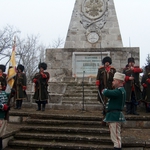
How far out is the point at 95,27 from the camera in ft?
41.2

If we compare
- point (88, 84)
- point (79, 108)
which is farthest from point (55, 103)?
point (88, 84)

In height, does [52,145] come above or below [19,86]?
below

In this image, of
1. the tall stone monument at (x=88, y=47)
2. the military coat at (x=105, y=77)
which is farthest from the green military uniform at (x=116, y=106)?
the tall stone monument at (x=88, y=47)

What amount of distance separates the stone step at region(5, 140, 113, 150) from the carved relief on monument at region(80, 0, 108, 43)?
788 cm

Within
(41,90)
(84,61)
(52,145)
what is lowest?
(52,145)

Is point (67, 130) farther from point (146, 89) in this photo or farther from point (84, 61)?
point (84, 61)

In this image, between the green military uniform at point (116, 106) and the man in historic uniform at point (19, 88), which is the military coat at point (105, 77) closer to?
the green military uniform at point (116, 106)

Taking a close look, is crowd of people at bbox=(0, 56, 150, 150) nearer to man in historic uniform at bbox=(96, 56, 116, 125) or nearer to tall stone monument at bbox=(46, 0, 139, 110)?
man in historic uniform at bbox=(96, 56, 116, 125)

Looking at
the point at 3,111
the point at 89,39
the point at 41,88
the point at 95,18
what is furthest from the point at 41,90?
the point at 95,18

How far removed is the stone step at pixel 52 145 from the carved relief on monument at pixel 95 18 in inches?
310

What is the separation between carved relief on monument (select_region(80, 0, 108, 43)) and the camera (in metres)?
12.6

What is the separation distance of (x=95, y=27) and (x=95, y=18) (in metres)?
0.46

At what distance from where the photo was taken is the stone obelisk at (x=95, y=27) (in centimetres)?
1252

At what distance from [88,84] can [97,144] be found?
5.19 meters
